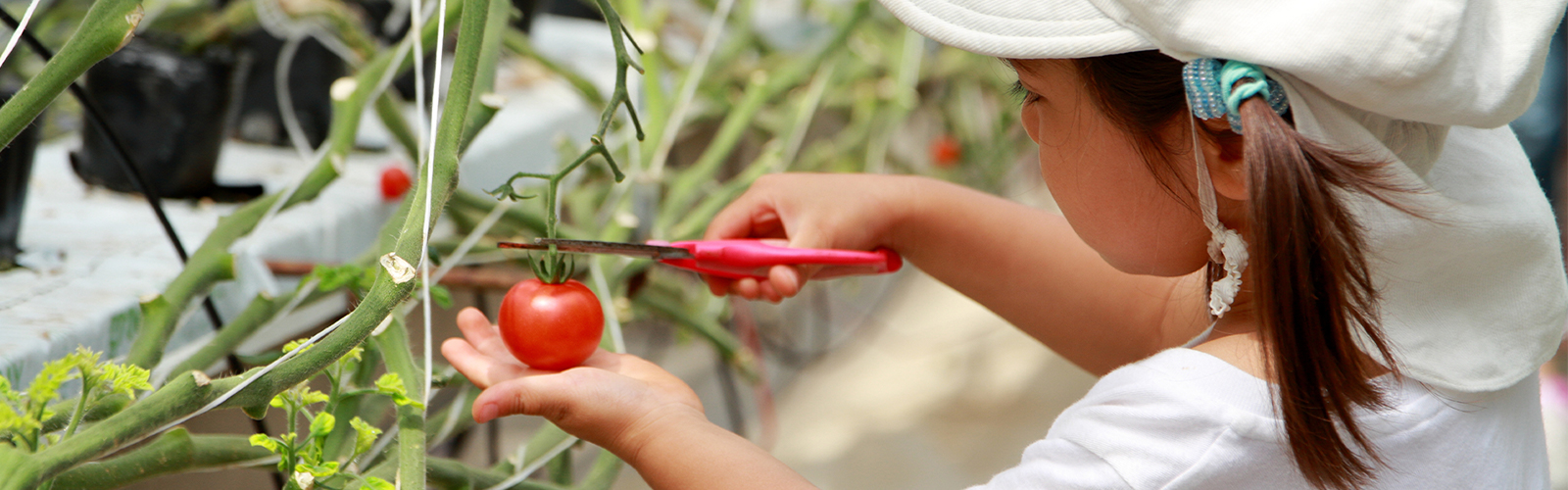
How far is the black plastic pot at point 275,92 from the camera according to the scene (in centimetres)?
93

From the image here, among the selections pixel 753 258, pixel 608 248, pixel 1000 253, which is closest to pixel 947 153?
pixel 1000 253

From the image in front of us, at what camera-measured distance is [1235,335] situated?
0.51 m

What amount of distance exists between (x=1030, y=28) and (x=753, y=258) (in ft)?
0.79

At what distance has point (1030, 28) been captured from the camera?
17.0 inches

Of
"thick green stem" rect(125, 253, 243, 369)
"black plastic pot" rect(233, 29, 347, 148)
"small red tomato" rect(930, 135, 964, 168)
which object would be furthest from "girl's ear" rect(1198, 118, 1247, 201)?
"small red tomato" rect(930, 135, 964, 168)

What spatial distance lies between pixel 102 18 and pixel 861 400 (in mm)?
1249

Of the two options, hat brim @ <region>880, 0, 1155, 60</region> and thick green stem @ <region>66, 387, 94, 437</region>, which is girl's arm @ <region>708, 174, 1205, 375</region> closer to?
hat brim @ <region>880, 0, 1155, 60</region>

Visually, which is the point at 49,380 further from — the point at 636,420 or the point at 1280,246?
the point at 1280,246

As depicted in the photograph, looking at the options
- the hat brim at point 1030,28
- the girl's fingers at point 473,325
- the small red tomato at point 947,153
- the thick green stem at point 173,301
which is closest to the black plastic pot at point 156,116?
the thick green stem at point 173,301

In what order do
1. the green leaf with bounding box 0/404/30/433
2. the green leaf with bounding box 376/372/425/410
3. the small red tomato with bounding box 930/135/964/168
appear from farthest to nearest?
1. the small red tomato with bounding box 930/135/964/168
2. the green leaf with bounding box 376/372/425/410
3. the green leaf with bounding box 0/404/30/433

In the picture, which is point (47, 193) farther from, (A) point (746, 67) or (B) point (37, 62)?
(A) point (746, 67)

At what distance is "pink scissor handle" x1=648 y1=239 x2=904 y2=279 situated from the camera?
0.60 m

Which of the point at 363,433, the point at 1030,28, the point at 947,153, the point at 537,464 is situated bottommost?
the point at 947,153

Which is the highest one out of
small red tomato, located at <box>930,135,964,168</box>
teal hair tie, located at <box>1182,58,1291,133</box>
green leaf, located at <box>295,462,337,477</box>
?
teal hair tie, located at <box>1182,58,1291,133</box>
